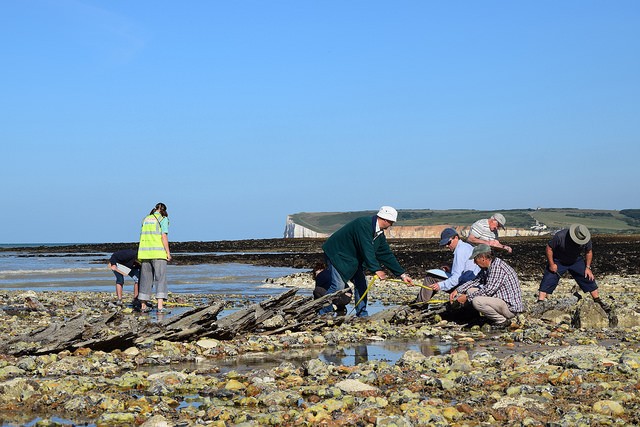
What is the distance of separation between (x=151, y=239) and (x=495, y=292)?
689cm

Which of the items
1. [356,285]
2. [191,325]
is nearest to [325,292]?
[356,285]

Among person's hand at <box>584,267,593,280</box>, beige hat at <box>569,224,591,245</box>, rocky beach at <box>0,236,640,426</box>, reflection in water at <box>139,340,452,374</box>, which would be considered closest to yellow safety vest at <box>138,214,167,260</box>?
rocky beach at <box>0,236,640,426</box>

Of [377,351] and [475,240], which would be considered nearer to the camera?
[377,351]

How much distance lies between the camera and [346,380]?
25.3ft

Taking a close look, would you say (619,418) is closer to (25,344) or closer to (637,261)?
(25,344)

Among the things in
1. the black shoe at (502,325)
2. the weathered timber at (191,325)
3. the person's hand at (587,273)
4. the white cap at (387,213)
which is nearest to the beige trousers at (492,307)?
the black shoe at (502,325)

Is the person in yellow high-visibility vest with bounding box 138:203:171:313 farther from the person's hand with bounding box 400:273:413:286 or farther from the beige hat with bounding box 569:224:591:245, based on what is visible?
the beige hat with bounding box 569:224:591:245

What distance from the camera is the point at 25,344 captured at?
10055 mm

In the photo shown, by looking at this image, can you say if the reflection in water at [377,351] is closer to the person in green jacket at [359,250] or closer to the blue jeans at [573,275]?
the person in green jacket at [359,250]

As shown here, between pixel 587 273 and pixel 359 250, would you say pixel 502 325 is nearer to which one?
pixel 587 273

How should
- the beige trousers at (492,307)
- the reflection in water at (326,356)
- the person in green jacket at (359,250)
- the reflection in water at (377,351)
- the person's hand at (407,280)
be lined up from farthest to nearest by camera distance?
the person in green jacket at (359,250) < the person's hand at (407,280) < the beige trousers at (492,307) < the reflection in water at (377,351) < the reflection in water at (326,356)

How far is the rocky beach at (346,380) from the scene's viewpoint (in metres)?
6.48

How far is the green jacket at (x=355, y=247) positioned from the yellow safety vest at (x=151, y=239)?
Answer: 3.86 meters

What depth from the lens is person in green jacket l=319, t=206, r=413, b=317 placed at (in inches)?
507
